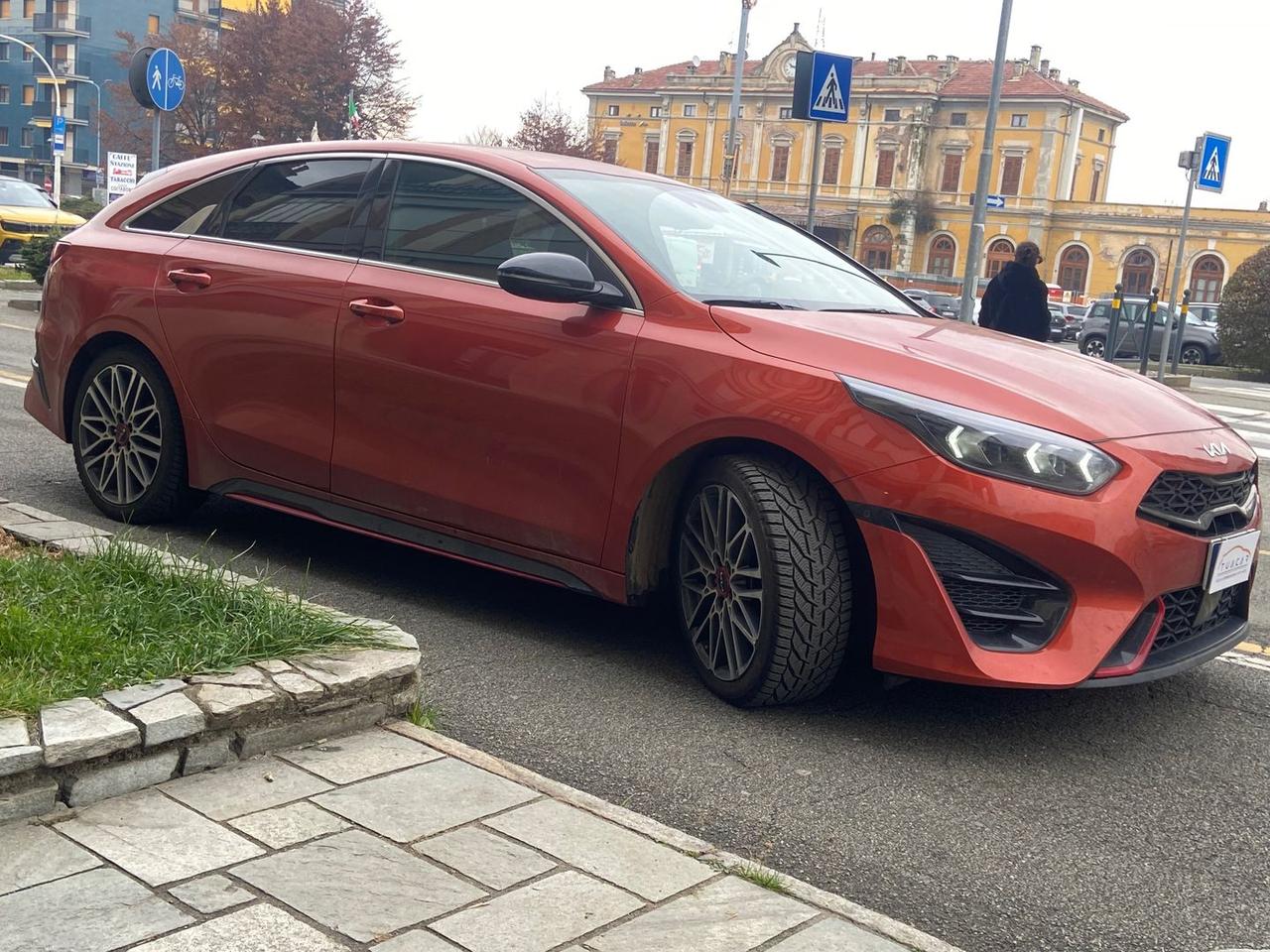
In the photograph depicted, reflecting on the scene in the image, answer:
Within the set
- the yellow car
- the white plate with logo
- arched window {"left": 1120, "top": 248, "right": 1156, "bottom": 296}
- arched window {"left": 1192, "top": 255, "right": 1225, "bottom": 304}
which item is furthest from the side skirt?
arched window {"left": 1120, "top": 248, "right": 1156, "bottom": 296}

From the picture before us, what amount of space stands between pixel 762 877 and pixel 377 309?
2535mm

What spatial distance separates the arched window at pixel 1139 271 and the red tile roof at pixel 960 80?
410 inches

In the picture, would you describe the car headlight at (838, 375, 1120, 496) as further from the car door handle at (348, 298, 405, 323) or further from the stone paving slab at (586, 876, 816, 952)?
the car door handle at (348, 298, 405, 323)

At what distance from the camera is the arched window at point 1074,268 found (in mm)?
84000

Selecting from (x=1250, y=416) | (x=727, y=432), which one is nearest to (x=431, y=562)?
(x=727, y=432)

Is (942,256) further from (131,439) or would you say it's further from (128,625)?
(128,625)

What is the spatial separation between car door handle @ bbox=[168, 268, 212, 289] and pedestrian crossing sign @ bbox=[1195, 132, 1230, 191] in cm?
1625

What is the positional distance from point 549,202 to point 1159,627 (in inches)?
86.7

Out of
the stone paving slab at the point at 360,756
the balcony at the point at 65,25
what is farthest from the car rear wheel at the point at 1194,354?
the balcony at the point at 65,25

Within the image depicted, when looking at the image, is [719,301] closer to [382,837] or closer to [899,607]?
[899,607]

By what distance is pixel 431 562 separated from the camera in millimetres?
5355

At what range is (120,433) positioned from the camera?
5363mm

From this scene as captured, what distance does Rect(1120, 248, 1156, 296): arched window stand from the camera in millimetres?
81000

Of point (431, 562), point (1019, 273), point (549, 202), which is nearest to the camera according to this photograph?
point (549, 202)
